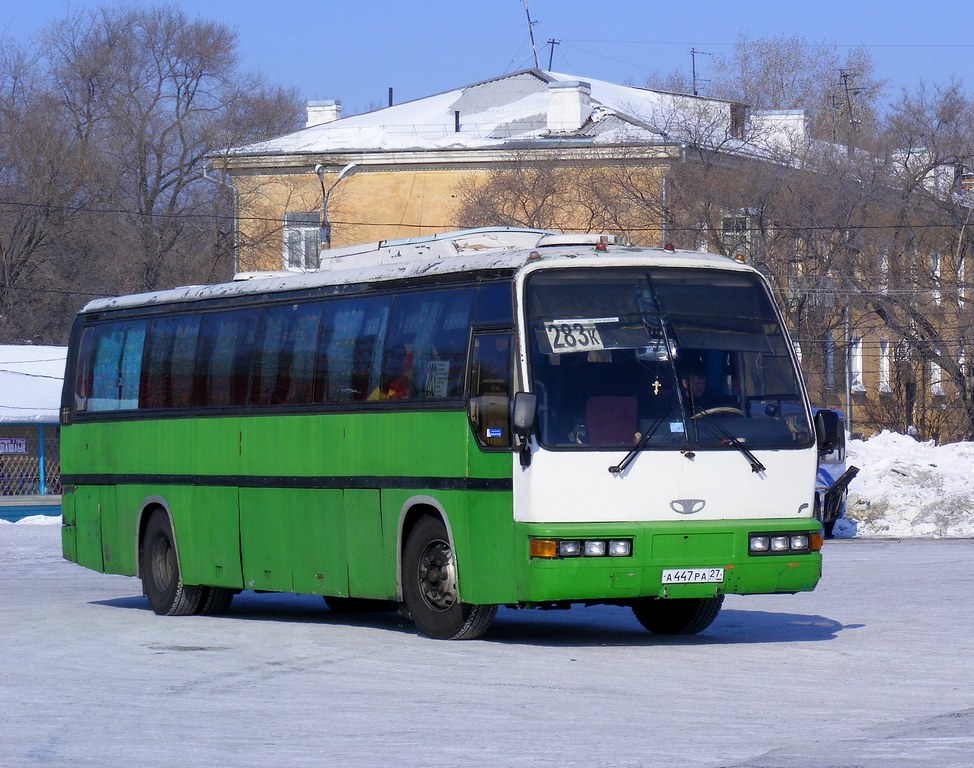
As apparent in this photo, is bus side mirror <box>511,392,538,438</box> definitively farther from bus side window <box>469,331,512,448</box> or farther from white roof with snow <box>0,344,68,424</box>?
white roof with snow <box>0,344,68,424</box>

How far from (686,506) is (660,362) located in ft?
3.38

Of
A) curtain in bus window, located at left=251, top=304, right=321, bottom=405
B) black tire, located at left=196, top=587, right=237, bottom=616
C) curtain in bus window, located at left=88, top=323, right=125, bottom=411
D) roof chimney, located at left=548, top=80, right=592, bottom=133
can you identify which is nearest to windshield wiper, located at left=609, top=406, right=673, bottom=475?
curtain in bus window, located at left=251, top=304, right=321, bottom=405

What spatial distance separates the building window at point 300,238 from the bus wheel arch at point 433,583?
41704 millimetres

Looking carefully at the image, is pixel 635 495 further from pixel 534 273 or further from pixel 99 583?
pixel 99 583

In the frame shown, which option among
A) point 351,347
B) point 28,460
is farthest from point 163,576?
point 28,460

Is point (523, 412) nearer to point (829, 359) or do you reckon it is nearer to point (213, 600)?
point (213, 600)

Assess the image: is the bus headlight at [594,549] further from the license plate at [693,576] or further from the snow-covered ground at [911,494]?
the snow-covered ground at [911,494]

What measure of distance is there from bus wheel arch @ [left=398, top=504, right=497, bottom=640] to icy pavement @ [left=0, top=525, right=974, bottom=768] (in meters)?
0.16

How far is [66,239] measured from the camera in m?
60.2

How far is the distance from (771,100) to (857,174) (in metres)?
16.5

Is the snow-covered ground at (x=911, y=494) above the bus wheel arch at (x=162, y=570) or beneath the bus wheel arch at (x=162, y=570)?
beneath

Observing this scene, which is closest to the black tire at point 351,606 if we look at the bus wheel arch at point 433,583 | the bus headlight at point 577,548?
the bus wheel arch at point 433,583

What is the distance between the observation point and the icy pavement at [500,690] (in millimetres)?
8172

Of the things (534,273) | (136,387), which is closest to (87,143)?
(136,387)
